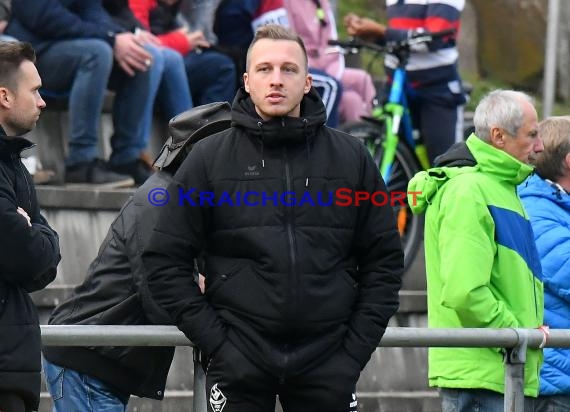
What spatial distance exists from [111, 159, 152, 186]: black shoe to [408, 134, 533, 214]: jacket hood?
2.97 m

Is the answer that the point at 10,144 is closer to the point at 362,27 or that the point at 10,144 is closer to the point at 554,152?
the point at 554,152

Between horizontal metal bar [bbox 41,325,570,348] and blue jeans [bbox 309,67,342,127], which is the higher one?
horizontal metal bar [bbox 41,325,570,348]

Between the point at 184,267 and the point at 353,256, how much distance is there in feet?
1.81

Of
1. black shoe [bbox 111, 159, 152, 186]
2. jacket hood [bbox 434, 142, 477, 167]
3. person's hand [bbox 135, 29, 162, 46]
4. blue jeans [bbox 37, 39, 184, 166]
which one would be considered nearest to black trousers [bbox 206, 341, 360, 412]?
jacket hood [bbox 434, 142, 477, 167]

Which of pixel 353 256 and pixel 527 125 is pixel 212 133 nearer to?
pixel 353 256

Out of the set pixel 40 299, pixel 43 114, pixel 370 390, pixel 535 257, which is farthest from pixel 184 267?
pixel 43 114

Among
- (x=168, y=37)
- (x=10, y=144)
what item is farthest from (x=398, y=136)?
(x=10, y=144)

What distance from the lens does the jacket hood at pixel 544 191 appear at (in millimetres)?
6316

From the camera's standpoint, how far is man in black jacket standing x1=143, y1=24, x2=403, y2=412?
4.77m

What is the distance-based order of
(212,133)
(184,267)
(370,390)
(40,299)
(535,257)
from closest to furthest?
(184,267)
(212,133)
(535,257)
(40,299)
(370,390)

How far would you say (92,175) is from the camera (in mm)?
8445

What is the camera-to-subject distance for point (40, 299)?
7367 millimetres

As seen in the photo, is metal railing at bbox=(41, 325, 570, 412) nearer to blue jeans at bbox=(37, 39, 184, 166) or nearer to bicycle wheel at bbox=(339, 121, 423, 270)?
bicycle wheel at bbox=(339, 121, 423, 270)

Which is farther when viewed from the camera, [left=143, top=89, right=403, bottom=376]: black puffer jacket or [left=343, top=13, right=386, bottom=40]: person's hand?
[left=343, top=13, right=386, bottom=40]: person's hand
